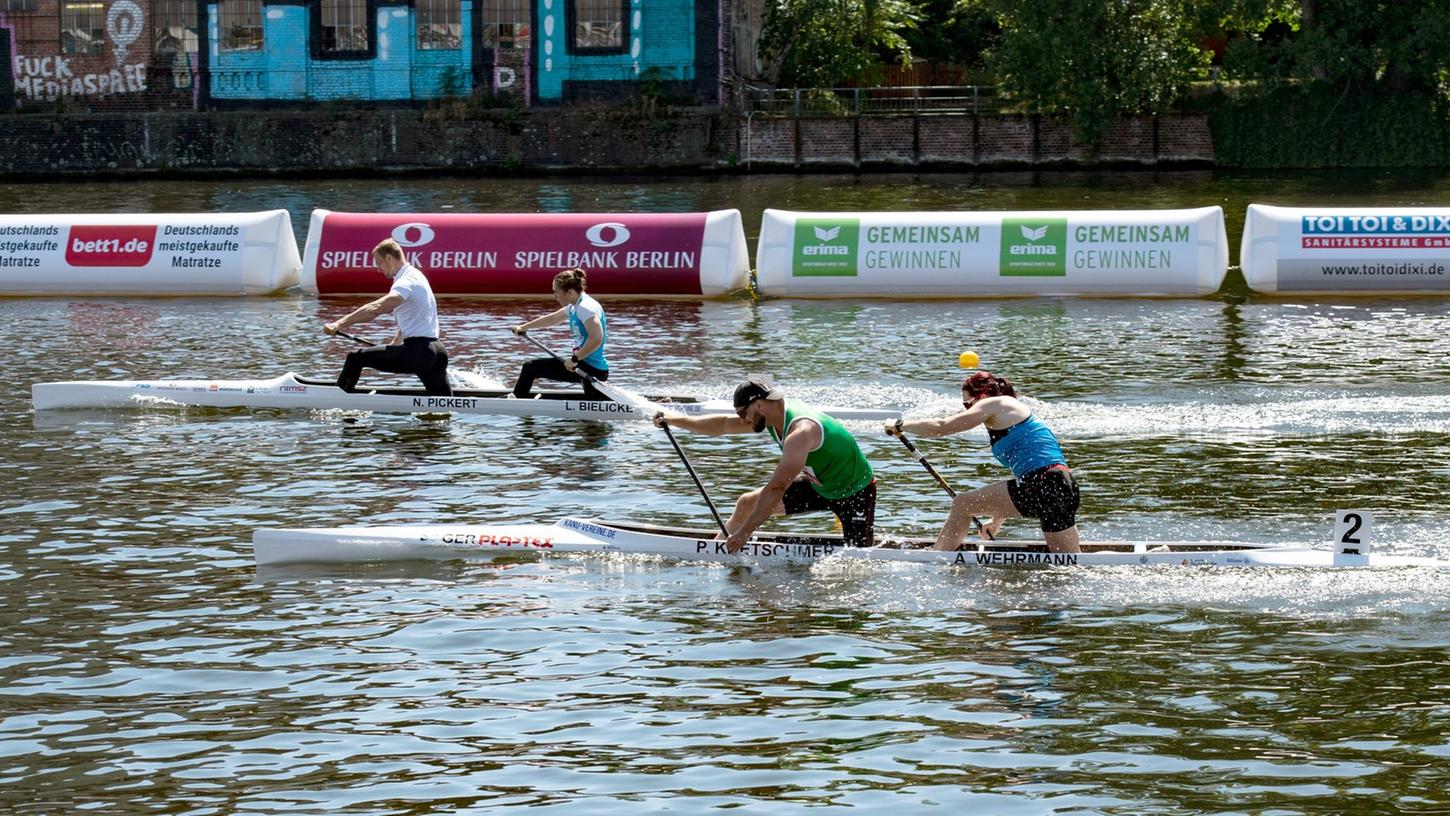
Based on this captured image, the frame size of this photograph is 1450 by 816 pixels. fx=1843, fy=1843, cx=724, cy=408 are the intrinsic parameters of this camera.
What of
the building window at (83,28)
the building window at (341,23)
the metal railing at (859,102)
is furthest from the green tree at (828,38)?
the building window at (83,28)

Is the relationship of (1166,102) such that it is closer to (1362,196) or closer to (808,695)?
(1362,196)

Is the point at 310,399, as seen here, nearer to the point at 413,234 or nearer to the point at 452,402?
the point at 452,402

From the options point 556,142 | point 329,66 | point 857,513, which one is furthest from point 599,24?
point 857,513

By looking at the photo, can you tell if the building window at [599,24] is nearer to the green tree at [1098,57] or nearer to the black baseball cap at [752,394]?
the green tree at [1098,57]

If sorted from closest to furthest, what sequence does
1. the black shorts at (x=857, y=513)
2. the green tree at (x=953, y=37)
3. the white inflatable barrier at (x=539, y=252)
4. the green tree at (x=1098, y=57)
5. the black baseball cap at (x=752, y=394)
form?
1. the black baseball cap at (x=752, y=394)
2. the black shorts at (x=857, y=513)
3. the white inflatable barrier at (x=539, y=252)
4. the green tree at (x=1098, y=57)
5. the green tree at (x=953, y=37)

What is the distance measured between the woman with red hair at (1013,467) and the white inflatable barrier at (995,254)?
15031 mm

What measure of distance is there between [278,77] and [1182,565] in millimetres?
47080

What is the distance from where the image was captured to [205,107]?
185 feet

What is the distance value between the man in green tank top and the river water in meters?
0.43

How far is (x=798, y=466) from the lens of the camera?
13062 millimetres

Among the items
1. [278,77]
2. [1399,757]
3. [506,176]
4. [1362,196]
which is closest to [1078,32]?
[1362,196]

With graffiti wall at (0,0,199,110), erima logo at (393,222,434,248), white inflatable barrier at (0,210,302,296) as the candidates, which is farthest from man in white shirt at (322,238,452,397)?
graffiti wall at (0,0,199,110)

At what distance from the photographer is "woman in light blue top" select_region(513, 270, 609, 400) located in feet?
64.0

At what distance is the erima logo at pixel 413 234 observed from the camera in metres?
29.2
